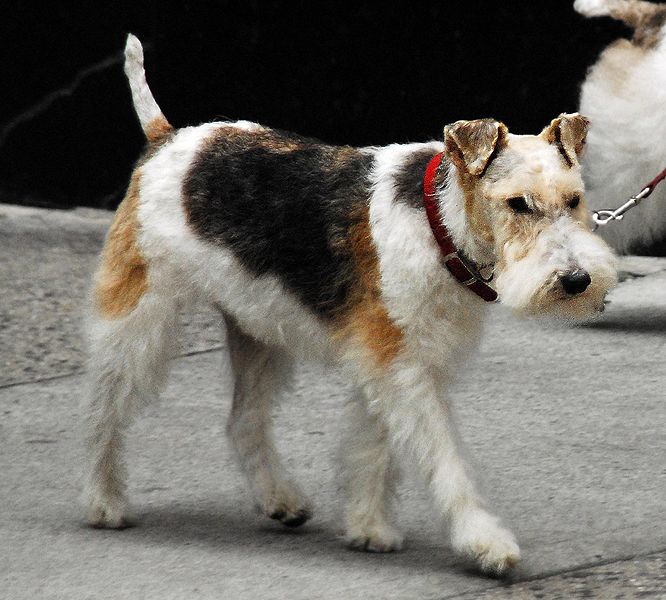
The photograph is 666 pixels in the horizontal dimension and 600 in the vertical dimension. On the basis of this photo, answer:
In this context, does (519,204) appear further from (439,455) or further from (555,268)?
(439,455)

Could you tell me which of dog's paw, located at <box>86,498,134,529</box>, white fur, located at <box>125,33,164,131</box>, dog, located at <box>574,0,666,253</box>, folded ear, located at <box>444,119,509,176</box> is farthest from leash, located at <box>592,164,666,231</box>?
dog's paw, located at <box>86,498,134,529</box>

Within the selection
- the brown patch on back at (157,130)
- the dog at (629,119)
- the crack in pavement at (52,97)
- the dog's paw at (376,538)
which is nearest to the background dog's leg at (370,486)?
the dog's paw at (376,538)

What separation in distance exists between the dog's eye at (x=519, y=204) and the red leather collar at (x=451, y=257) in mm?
247

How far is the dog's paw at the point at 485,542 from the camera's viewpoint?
437 centimetres

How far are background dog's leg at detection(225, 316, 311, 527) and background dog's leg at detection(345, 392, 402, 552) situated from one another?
380mm

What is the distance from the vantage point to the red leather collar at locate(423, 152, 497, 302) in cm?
443

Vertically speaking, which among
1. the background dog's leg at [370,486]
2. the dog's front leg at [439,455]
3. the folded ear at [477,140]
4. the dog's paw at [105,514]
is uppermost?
the folded ear at [477,140]

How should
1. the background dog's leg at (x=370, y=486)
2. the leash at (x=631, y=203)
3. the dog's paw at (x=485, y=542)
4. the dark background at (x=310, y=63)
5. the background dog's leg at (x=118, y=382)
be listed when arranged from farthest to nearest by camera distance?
1. the dark background at (x=310, y=63)
2. the leash at (x=631, y=203)
3. the background dog's leg at (x=118, y=382)
4. the background dog's leg at (x=370, y=486)
5. the dog's paw at (x=485, y=542)

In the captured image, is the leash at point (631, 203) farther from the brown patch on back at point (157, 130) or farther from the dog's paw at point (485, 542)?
the dog's paw at point (485, 542)

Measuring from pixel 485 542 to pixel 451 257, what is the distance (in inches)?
31.6

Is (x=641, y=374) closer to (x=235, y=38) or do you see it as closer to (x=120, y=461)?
(x=120, y=461)

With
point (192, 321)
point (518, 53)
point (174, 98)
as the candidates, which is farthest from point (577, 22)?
point (192, 321)

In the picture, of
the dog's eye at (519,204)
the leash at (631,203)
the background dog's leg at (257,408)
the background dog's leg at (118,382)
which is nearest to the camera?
the dog's eye at (519,204)

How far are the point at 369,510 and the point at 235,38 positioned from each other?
5.77m
